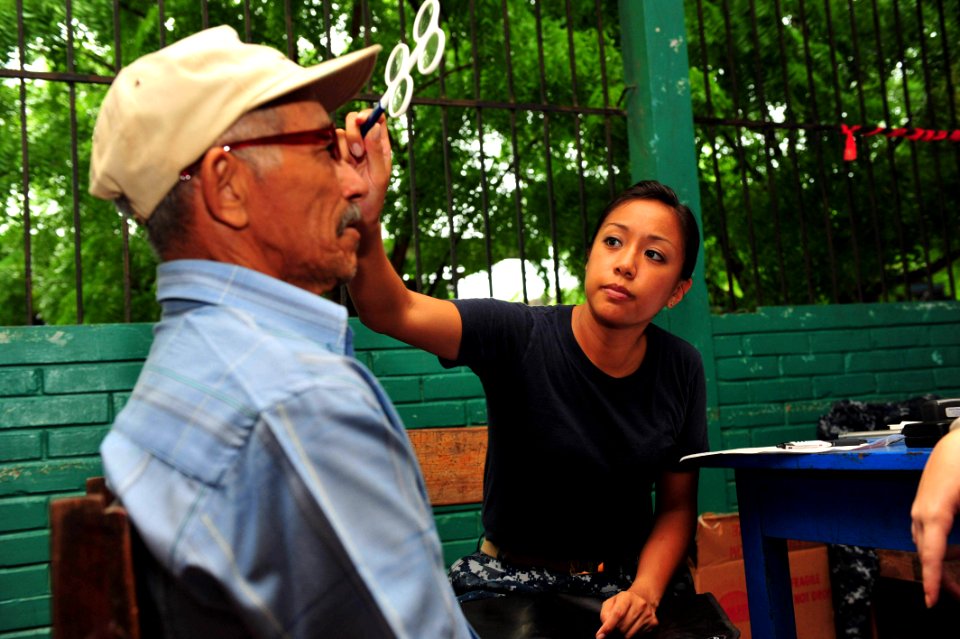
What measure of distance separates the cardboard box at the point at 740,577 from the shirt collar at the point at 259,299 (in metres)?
2.56

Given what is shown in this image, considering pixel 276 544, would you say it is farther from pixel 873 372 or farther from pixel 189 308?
pixel 873 372

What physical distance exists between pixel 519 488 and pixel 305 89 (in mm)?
1148

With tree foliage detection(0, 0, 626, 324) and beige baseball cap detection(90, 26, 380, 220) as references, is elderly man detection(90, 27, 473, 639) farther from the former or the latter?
tree foliage detection(0, 0, 626, 324)

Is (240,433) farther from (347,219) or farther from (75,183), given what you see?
(75,183)

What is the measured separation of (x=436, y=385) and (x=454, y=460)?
53 centimetres

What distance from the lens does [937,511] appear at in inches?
52.9

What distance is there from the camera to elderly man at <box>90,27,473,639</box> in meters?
0.82

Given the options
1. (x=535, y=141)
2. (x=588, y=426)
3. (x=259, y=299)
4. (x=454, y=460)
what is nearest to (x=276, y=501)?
(x=259, y=299)

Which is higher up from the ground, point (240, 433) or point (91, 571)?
point (240, 433)

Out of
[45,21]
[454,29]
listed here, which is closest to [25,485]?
[45,21]

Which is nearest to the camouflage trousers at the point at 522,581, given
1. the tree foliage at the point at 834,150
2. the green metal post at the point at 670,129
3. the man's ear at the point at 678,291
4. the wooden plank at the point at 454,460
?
the man's ear at the point at 678,291

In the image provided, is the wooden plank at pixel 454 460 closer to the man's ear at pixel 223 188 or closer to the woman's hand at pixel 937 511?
the woman's hand at pixel 937 511

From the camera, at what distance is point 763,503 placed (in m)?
1.94

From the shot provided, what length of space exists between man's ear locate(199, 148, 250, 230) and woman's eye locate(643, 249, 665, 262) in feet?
4.20
